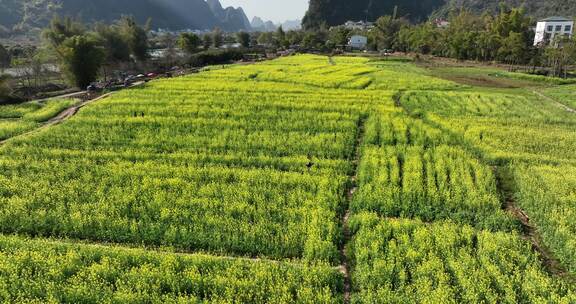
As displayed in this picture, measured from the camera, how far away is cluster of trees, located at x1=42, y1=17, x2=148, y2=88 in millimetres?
45500

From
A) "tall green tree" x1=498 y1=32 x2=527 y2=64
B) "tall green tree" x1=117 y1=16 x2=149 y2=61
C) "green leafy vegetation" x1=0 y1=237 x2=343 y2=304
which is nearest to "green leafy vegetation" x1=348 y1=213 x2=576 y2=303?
"green leafy vegetation" x1=0 y1=237 x2=343 y2=304

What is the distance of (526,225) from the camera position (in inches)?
646

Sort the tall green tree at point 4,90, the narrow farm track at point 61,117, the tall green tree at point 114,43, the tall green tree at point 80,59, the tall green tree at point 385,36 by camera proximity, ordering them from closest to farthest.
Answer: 1. the narrow farm track at point 61,117
2. the tall green tree at point 4,90
3. the tall green tree at point 80,59
4. the tall green tree at point 114,43
5. the tall green tree at point 385,36

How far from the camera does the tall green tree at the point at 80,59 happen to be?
45.1 meters

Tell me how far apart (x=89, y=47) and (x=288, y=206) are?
4116cm

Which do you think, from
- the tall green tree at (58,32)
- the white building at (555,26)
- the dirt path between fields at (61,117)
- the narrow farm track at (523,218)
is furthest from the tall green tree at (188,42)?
the white building at (555,26)

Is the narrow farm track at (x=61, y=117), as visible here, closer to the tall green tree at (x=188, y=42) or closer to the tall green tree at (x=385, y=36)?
the tall green tree at (x=188, y=42)

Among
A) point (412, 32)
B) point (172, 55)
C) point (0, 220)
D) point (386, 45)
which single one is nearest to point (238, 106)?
point (0, 220)

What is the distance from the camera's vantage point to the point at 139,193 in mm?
→ 18453

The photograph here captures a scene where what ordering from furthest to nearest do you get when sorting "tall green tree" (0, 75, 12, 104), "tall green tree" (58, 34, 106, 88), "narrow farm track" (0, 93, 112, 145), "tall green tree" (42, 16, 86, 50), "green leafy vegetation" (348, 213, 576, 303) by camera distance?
"tall green tree" (42, 16, 86, 50), "tall green tree" (58, 34, 106, 88), "tall green tree" (0, 75, 12, 104), "narrow farm track" (0, 93, 112, 145), "green leafy vegetation" (348, 213, 576, 303)

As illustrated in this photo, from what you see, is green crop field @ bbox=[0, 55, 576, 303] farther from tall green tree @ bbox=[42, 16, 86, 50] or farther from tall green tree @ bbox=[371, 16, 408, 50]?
tall green tree @ bbox=[371, 16, 408, 50]

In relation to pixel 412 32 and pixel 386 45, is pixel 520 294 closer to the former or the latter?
pixel 412 32

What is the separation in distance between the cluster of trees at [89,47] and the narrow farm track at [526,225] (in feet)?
151

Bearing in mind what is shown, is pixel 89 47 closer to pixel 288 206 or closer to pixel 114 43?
pixel 114 43
